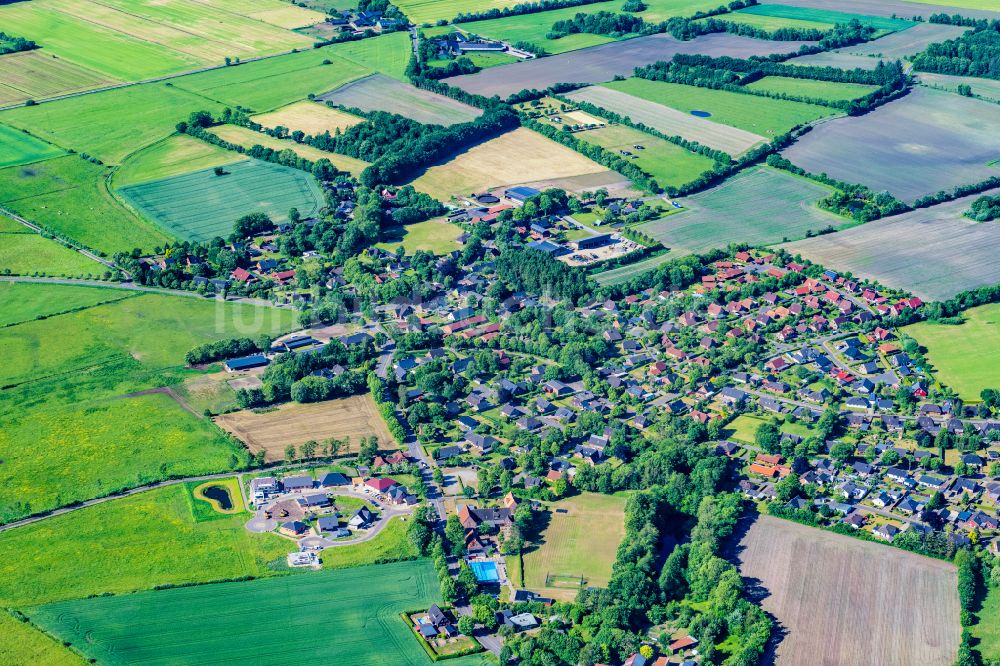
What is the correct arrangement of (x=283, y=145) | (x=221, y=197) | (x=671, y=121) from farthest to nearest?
(x=671, y=121)
(x=283, y=145)
(x=221, y=197)

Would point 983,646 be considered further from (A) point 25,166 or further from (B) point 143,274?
(A) point 25,166

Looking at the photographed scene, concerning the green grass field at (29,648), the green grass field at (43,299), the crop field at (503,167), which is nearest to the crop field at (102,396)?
the green grass field at (43,299)

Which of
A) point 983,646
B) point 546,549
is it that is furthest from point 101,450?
point 983,646

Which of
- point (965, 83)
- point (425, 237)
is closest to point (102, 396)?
point (425, 237)

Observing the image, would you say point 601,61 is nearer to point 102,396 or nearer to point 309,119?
point 309,119

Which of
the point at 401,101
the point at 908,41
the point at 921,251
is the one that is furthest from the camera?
the point at 908,41

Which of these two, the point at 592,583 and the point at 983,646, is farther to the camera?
the point at 592,583

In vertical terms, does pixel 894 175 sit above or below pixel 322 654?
above

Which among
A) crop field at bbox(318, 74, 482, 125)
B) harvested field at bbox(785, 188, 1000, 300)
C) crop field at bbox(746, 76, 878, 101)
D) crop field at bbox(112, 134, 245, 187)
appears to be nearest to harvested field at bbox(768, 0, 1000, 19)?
crop field at bbox(746, 76, 878, 101)
